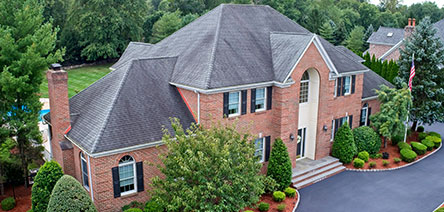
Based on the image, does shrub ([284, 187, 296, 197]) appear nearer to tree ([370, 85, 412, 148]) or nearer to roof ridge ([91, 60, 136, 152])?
tree ([370, 85, 412, 148])

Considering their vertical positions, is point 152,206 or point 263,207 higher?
point 152,206

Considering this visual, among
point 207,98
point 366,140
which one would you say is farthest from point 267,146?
point 366,140

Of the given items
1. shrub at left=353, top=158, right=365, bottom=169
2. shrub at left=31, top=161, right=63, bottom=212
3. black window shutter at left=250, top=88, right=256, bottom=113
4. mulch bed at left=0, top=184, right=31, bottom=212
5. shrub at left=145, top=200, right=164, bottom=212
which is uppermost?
black window shutter at left=250, top=88, right=256, bottom=113

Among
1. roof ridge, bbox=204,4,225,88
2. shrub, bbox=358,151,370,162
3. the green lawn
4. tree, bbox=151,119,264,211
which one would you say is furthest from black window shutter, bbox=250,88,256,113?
the green lawn

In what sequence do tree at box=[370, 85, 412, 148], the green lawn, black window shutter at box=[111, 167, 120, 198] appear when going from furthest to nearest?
1. the green lawn
2. tree at box=[370, 85, 412, 148]
3. black window shutter at box=[111, 167, 120, 198]

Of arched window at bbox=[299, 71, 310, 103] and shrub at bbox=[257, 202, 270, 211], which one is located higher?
arched window at bbox=[299, 71, 310, 103]

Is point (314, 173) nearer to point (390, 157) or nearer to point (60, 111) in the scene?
point (390, 157)
